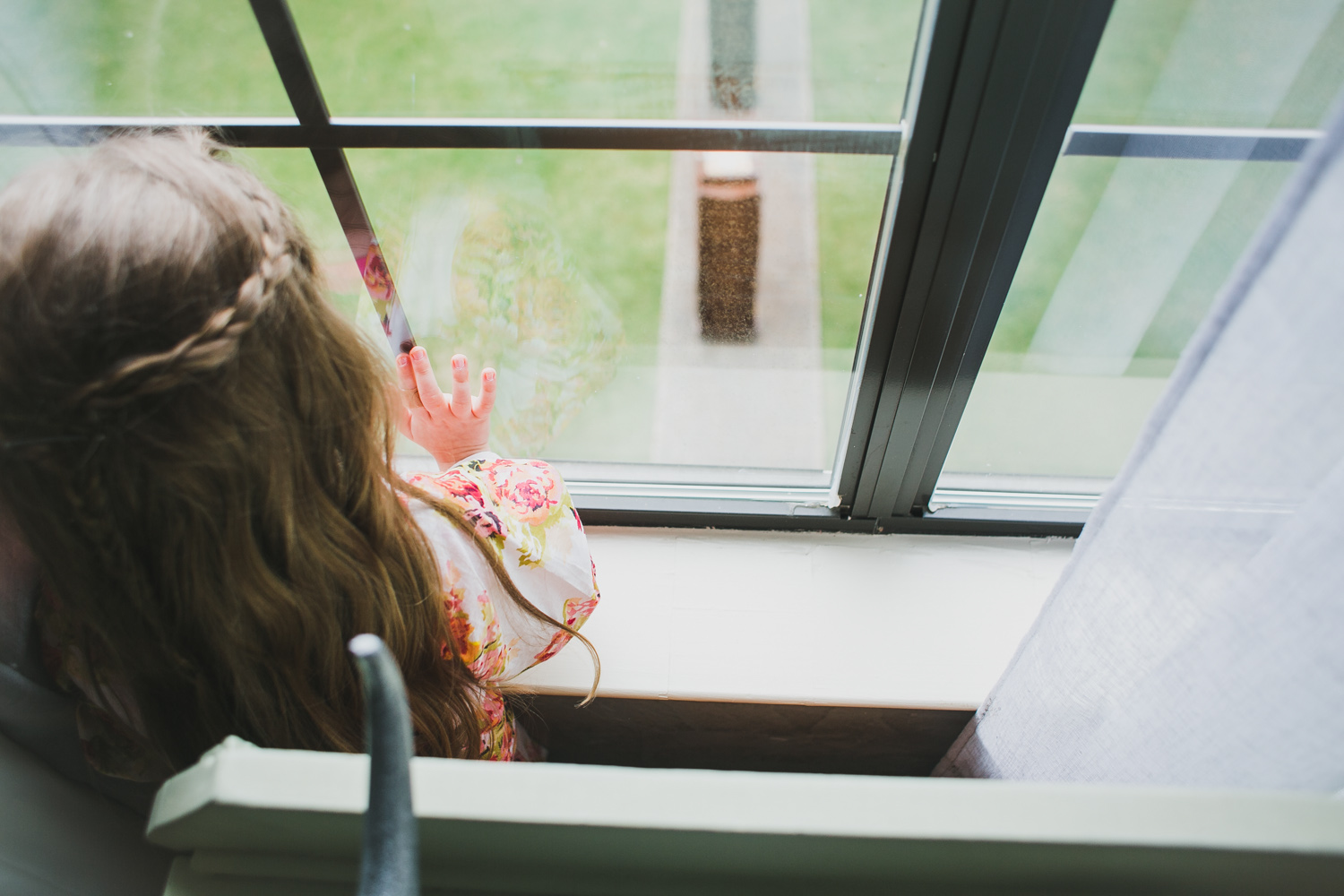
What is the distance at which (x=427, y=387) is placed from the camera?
0.80 m

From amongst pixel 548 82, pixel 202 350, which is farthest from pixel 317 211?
pixel 202 350

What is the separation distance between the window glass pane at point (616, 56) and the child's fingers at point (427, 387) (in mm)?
272

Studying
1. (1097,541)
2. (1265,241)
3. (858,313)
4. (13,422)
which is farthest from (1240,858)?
(13,422)

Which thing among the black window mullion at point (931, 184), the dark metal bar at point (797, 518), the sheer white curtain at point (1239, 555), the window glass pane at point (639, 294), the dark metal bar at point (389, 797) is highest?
the window glass pane at point (639, 294)

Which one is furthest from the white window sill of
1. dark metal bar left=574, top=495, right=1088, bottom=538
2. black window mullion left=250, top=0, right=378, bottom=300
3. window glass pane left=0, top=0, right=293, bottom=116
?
window glass pane left=0, top=0, right=293, bottom=116

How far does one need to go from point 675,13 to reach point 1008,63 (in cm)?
29

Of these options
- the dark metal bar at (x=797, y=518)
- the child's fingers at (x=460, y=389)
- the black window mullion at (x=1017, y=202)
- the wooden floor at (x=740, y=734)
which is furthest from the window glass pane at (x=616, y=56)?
the wooden floor at (x=740, y=734)

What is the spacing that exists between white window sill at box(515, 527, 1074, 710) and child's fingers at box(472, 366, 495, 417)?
0.91 ft

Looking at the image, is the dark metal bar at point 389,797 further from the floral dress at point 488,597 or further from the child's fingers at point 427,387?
the child's fingers at point 427,387

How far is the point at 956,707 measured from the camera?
0.83 meters

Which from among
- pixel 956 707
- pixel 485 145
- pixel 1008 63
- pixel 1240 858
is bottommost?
pixel 1240 858

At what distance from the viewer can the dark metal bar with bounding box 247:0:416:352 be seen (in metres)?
0.60

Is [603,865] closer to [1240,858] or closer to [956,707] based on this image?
[1240,858]

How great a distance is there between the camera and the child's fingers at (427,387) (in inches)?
31.6
